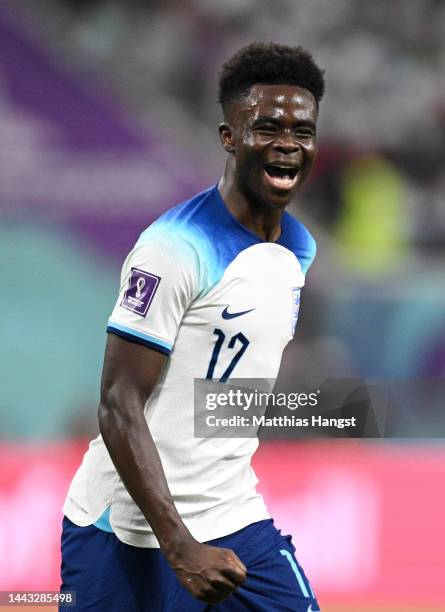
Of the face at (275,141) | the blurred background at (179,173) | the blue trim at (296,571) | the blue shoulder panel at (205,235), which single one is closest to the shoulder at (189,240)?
the blue shoulder panel at (205,235)

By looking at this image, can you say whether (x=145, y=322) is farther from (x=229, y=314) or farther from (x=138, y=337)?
(x=229, y=314)

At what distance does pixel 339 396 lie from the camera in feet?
19.0

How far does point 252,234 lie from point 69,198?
6048mm

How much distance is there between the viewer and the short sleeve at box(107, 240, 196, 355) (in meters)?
2.54

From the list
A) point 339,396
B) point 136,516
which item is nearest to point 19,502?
point 339,396

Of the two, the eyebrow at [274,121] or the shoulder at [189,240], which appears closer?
the shoulder at [189,240]

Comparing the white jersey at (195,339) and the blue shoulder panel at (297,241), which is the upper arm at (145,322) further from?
the blue shoulder panel at (297,241)

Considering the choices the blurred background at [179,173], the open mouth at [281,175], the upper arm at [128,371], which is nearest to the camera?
the upper arm at [128,371]

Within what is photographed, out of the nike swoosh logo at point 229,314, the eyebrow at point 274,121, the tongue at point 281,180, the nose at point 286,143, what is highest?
the eyebrow at point 274,121

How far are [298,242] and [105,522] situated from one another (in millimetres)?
893

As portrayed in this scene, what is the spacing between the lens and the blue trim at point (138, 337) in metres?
2.53

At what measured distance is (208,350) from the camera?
8.75 feet

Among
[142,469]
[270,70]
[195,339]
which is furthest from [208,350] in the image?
[270,70]

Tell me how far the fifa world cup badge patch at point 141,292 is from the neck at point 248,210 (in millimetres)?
358
